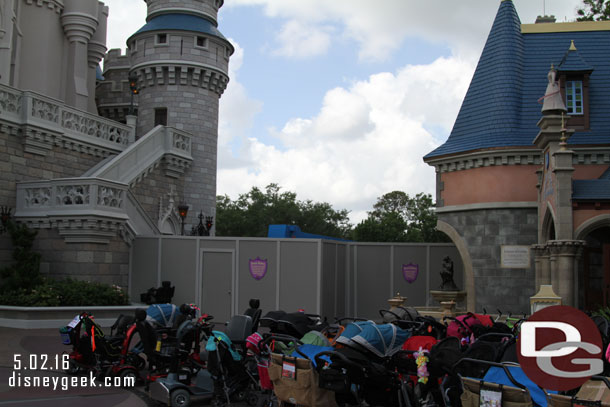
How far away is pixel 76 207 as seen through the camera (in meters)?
18.2

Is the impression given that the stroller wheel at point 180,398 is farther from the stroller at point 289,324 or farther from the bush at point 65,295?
the bush at point 65,295

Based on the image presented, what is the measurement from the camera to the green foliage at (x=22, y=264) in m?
17.4

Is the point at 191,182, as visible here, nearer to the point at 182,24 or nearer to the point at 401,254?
the point at 182,24

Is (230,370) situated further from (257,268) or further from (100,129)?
(100,129)

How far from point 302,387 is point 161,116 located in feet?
72.6

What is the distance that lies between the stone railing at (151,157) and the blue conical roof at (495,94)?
1065cm

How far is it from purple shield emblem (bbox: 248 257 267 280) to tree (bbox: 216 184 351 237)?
46438 mm

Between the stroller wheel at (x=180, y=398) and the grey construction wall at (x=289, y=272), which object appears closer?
the stroller wheel at (x=180, y=398)

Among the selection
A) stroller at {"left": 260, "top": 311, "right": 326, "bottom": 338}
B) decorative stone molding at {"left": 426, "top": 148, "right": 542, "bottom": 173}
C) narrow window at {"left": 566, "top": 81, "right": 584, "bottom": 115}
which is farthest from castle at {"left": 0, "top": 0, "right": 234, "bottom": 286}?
narrow window at {"left": 566, "top": 81, "right": 584, "bottom": 115}

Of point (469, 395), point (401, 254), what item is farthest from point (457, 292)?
point (469, 395)

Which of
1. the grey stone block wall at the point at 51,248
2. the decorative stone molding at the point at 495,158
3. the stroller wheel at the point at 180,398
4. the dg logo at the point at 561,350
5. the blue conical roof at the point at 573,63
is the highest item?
the blue conical roof at the point at 573,63

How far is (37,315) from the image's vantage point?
16047 millimetres

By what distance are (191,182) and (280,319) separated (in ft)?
58.7

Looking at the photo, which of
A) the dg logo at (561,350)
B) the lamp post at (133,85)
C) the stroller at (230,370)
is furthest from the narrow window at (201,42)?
the dg logo at (561,350)
